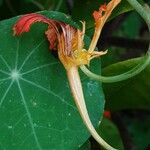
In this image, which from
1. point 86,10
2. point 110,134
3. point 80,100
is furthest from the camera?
point 110,134

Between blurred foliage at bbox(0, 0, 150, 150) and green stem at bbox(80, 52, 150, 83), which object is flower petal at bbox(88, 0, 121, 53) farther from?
blurred foliage at bbox(0, 0, 150, 150)

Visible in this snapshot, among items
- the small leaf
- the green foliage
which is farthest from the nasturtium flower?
the green foliage

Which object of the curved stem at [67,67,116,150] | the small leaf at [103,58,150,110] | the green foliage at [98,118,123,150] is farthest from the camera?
the green foliage at [98,118,123,150]

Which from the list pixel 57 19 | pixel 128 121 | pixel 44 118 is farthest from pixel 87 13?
pixel 128 121

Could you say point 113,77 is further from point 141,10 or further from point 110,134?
point 110,134

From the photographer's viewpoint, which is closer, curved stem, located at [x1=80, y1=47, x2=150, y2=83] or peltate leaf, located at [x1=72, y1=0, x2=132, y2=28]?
curved stem, located at [x1=80, y1=47, x2=150, y2=83]

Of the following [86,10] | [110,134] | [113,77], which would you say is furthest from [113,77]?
[110,134]

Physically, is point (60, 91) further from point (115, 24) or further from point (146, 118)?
point (146, 118)
